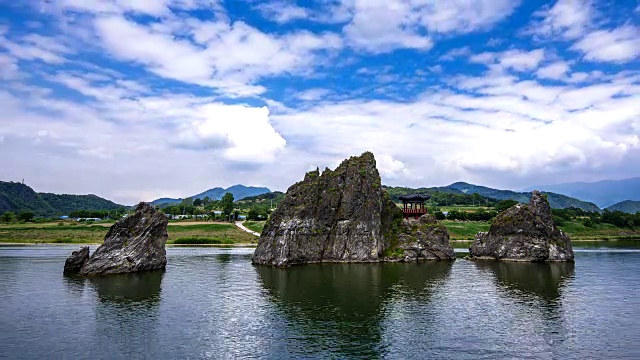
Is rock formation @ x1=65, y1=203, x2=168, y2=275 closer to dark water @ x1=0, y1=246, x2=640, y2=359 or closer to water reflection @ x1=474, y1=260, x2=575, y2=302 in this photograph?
dark water @ x1=0, y1=246, x2=640, y2=359

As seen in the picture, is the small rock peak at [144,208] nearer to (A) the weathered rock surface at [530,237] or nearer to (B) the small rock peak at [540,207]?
(A) the weathered rock surface at [530,237]

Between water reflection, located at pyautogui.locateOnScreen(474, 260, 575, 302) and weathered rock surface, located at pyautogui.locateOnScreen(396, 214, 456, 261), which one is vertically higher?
weathered rock surface, located at pyautogui.locateOnScreen(396, 214, 456, 261)

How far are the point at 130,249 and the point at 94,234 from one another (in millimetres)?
99561

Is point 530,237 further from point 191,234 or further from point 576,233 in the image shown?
point 191,234

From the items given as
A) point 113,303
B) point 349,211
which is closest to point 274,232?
point 349,211

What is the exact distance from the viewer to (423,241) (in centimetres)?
10469

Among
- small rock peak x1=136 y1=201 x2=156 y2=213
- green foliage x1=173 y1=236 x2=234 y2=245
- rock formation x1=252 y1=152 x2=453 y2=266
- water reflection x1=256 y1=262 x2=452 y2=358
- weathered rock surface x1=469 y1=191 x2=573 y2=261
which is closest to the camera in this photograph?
water reflection x1=256 y1=262 x2=452 y2=358

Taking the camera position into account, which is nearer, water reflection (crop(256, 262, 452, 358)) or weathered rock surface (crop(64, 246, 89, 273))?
water reflection (crop(256, 262, 452, 358))

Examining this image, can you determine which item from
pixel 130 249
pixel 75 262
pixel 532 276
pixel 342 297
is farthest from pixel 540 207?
pixel 75 262

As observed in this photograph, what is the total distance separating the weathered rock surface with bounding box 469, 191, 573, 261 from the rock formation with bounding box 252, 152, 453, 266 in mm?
18768

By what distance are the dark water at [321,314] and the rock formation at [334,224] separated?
15276 mm

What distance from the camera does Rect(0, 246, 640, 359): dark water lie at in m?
35.8

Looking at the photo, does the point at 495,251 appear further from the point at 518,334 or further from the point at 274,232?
the point at 518,334

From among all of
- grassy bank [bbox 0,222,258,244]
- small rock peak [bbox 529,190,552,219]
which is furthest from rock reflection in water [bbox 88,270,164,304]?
small rock peak [bbox 529,190,552,219]
